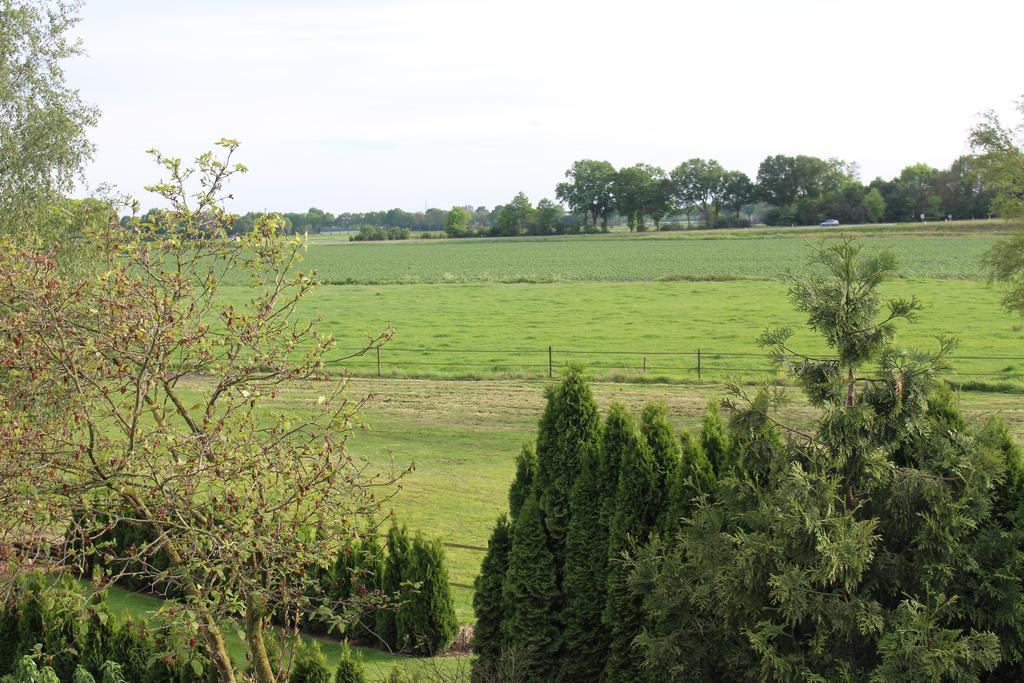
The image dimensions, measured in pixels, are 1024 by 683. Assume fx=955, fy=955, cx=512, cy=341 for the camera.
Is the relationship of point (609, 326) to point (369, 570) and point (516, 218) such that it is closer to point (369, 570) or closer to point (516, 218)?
point (369, 570)

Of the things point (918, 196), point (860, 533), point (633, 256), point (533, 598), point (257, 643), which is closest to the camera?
point (860, 533)

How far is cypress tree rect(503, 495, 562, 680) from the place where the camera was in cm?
870

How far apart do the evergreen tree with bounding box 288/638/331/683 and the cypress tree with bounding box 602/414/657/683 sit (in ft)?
8.01

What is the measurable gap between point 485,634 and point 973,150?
88.2 feet

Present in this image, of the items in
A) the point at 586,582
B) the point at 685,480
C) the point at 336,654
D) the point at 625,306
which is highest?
the point at 685,480

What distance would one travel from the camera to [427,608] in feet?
34.4

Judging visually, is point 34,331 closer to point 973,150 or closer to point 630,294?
point 973,150

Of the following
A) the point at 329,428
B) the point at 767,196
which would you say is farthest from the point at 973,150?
the point at 767,196

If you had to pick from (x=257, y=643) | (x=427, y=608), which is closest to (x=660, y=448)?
(x=427, y=608)

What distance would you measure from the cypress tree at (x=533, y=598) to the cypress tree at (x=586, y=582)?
15 cm

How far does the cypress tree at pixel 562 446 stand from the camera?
352 inches

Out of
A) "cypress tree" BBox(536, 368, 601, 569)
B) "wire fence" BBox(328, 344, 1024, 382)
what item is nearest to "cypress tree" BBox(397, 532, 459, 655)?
"cypress tree" BBox(536, 368, 601, 569)

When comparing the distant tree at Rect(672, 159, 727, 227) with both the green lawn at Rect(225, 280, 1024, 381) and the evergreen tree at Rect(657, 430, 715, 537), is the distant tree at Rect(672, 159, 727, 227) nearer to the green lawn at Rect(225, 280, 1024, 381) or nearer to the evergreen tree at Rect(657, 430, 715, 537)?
the green lawn at Rect(225, 280, 1024, 381)

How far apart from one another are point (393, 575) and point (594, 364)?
23.0 metres
